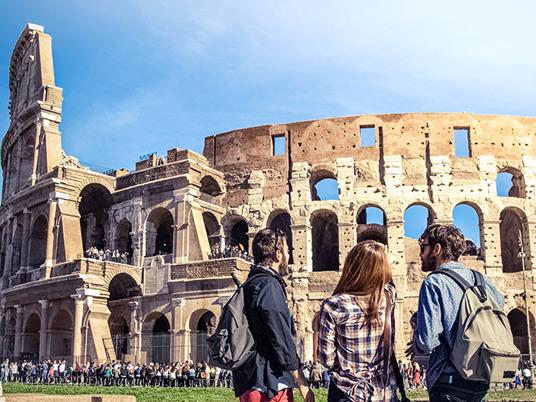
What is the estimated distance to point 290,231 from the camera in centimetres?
3077

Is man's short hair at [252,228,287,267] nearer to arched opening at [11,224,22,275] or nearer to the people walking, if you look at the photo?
the people walking

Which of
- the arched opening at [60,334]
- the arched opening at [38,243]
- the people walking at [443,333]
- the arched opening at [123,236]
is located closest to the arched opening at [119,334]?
the arched opening at [60,334]

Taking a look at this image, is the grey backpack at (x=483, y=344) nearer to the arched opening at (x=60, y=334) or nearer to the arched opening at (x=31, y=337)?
the arched opening at (x=60, y=334)

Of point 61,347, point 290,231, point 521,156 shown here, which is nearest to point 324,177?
point 290,231

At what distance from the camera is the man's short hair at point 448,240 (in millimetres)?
4277

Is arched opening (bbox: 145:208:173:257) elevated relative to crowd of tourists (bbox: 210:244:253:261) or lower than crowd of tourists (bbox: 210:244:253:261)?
elevated

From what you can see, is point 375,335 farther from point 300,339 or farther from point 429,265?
point 300,339

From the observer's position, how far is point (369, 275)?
13.3 ft

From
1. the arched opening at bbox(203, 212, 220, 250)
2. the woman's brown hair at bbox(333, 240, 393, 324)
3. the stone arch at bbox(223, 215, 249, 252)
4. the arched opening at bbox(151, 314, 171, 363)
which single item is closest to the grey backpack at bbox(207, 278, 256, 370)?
the woman's brown hair at bbox(333, 240, 393, 324)

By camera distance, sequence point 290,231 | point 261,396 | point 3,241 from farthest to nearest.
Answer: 1. point 3,241
2. point 290,231
3. point 261,396

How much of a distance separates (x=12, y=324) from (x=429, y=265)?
31154 mm

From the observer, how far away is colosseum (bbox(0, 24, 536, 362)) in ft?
91.2

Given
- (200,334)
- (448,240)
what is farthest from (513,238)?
(448,240)

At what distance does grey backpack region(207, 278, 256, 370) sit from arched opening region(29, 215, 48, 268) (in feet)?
97.2
